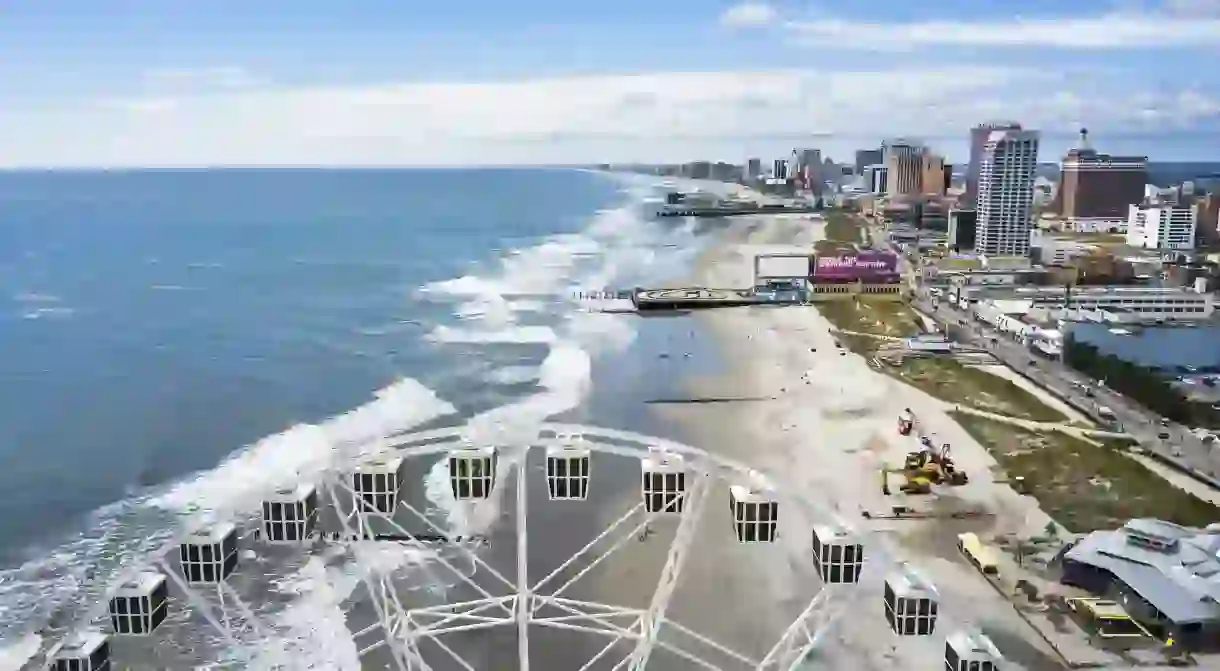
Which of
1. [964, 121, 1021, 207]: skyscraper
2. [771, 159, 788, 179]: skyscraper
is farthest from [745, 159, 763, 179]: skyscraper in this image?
[964, 121, 1021, 207]: skyscraper

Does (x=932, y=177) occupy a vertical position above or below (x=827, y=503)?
above

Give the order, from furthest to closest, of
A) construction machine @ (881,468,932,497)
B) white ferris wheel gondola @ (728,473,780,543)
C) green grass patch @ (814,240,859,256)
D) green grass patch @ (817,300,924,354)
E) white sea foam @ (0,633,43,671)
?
green grass patch @ (814,240,859,256) → green grass patch @ (817,300,924,354) → construction machine @ (881,468,932,497) → white sea foam @ (0,633,43,671) → white ferris wheel gondola @ (728,473,780,543)

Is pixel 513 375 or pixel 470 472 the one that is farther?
pixel 513 375

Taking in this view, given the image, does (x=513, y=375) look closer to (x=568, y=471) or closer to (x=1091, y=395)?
(x=1091, y=395)

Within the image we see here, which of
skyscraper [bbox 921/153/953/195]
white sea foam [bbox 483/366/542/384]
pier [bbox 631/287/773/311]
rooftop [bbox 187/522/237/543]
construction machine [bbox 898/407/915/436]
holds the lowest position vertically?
construction machine [bbox 898/407/915/436]

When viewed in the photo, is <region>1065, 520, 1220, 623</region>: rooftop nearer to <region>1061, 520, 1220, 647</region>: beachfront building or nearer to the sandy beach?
<region>1061, 520, 1220, 647</region>: beachfront building

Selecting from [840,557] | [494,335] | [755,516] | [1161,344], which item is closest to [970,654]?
[840,557]

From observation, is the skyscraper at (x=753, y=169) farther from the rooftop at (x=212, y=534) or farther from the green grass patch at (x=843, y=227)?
the rooftop at (x=212, y=534)
